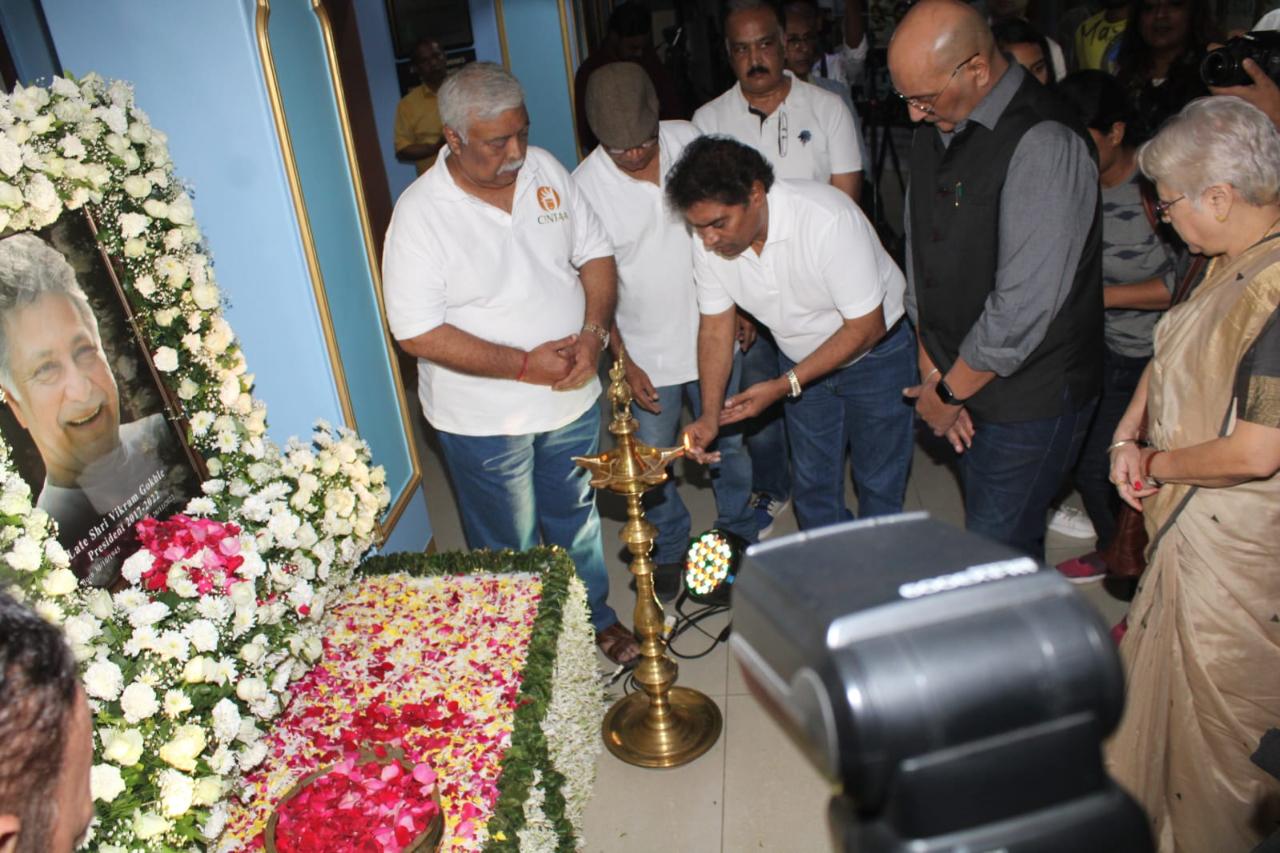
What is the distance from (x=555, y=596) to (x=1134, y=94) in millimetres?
2672

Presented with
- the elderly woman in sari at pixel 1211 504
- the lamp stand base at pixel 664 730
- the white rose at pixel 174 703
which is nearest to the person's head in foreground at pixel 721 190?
the elderly woman in sari at pixel 1211 504

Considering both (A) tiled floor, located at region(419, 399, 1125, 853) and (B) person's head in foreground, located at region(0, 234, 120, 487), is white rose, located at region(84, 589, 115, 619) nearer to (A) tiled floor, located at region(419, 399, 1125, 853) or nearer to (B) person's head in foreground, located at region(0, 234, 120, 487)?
(B) person's head in foreground, located at region(0, 234, 120, 487)

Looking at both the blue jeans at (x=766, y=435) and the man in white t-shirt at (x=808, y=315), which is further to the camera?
the blue jeans at (x=766, y=435)

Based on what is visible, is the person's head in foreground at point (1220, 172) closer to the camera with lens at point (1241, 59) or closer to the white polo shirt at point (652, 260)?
the camera with lens at point (1241, 59)

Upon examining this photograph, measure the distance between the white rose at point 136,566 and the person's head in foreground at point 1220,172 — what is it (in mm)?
1968

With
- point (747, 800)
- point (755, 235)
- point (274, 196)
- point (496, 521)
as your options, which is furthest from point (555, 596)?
point (274, 196)

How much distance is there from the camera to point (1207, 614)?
1.94 meters

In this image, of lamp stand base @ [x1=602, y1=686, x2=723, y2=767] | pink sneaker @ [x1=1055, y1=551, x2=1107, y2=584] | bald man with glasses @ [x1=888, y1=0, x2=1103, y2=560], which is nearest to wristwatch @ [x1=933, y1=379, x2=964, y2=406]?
bald man with glasses @ [x1=888, y1=0, x2=1103, y2=560]

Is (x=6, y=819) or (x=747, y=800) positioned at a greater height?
(x=6, y=819)

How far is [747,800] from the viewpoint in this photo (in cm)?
250

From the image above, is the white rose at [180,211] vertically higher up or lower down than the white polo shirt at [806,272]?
higher up

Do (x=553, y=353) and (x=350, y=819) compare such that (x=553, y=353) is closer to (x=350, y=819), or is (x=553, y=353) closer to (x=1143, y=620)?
(x=350, y=819)

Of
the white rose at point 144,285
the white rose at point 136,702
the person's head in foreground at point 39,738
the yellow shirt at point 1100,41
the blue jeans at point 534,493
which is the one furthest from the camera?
the yellow shirt at point 1100,41

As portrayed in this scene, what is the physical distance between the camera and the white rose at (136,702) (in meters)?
1.55
